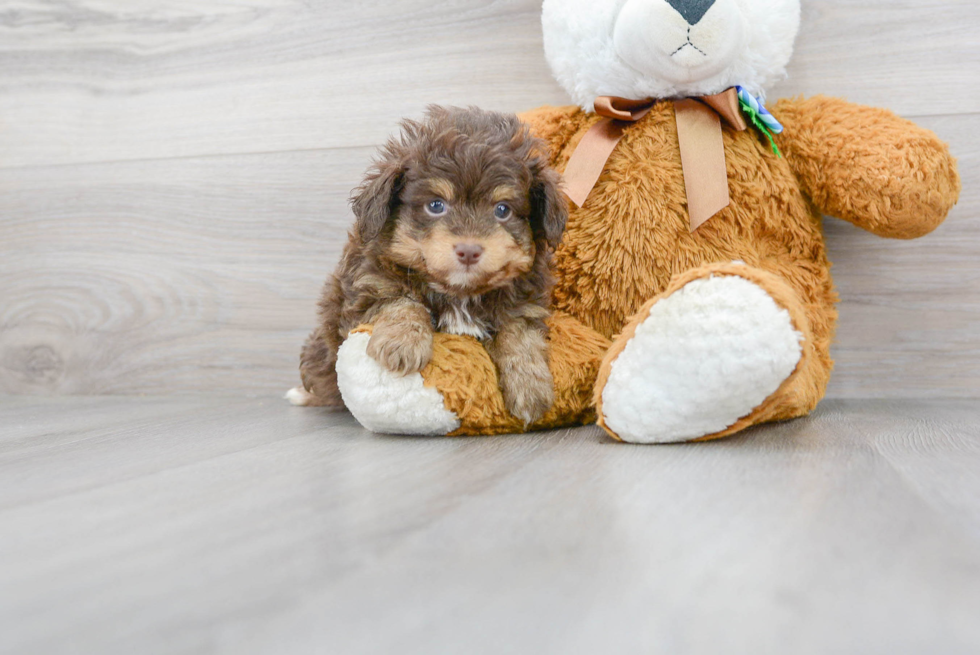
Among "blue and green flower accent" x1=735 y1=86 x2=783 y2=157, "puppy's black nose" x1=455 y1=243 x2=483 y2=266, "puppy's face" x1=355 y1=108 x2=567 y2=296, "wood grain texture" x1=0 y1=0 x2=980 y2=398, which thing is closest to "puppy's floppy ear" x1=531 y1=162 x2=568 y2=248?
"puppy's face" x1=355 y1=108 x2=567 y2=296

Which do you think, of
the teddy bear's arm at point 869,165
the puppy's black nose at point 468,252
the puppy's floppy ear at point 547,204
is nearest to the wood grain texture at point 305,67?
the teddy bear's arm at point 869,165

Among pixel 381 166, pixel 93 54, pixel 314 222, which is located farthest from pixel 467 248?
pixel 93 54

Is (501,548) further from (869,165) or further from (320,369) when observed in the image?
(869,165)

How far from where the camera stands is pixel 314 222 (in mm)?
1555

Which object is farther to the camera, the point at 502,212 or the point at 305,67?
the point at 305,67

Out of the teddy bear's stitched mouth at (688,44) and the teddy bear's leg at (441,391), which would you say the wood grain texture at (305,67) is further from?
the teddy bear's leg at (441,391)

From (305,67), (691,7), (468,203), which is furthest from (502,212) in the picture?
(305,67)

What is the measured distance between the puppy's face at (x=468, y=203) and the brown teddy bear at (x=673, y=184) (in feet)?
0.40

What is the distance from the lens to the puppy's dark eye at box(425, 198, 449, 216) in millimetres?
976

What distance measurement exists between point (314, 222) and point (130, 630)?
46.4 inches

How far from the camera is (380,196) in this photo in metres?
0.99

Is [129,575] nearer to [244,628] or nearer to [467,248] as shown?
[244,628]

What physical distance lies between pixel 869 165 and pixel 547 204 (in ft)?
1.64

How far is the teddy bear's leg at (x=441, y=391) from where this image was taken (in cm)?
100
